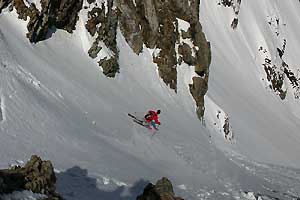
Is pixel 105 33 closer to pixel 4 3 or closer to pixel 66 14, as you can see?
pixel 66 14

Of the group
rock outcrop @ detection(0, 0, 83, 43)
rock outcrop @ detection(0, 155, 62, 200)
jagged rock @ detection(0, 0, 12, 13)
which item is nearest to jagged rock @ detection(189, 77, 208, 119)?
rock outcrop @ detection(0, 0, 83, 43)

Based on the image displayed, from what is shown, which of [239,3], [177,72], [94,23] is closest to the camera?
[94,23]

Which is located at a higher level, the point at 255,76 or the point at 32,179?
the point at 255,76

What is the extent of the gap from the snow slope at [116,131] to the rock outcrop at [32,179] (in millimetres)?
2836

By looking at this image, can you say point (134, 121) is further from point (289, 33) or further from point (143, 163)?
point (289, 33)

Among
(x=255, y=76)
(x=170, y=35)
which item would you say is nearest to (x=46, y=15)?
(x=170, y=35)

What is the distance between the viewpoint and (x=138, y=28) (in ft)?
115

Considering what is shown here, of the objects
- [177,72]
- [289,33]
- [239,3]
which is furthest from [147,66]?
[289,33]

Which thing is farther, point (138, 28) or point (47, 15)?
point (138, 28)

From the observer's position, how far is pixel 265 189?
25297 mm

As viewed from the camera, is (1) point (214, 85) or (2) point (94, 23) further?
(1) point (214, 85)

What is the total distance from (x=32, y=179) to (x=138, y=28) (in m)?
25.7

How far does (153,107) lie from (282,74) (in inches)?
1313

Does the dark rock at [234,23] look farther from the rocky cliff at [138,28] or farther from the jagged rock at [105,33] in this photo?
the jagged rock at [105,33]
